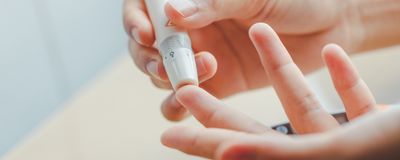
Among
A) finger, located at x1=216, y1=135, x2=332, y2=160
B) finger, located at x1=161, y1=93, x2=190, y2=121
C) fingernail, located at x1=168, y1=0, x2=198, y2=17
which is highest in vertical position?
fingernail, located at x1=168, y1=0, x2=198, y2=17

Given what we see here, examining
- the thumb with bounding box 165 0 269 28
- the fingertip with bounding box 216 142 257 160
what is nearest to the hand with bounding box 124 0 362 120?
the thumb with bounding box 165 0 269 28

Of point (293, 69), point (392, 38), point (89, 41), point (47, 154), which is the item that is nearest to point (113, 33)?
point (89, 41)

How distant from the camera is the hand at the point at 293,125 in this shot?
9.1 inches

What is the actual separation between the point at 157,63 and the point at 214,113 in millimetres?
169

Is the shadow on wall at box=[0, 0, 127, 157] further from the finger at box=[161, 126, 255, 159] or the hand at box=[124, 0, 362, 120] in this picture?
the finger at box=[161, 126, 255, 159]

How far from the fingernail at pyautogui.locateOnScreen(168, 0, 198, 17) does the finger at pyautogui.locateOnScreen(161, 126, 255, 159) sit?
6.0 inches

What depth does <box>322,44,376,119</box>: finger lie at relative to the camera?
41cm

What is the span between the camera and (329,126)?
38 cm

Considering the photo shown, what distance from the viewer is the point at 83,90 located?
0.77 meters

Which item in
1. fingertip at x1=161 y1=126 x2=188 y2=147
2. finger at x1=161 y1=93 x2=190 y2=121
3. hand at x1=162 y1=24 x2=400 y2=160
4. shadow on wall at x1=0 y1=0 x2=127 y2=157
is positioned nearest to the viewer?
hand at x1=162 y1=24 x2=400 y2=160

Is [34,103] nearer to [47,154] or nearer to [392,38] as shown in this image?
[47,154]

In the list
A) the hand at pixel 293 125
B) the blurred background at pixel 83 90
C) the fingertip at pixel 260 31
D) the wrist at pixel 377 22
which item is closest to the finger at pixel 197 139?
the hand at pixel 293 125

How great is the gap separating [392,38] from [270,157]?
451 millimetres

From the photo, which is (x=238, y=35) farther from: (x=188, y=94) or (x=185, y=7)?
(x=188, y=94)
